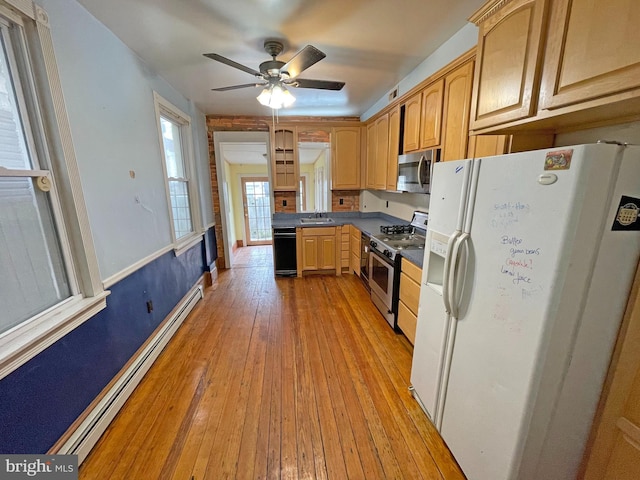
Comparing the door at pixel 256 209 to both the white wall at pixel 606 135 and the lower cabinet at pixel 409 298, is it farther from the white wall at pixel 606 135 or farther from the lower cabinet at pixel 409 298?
the white wall at pixel 606 135

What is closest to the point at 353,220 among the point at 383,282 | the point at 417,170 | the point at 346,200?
the point at 346,200

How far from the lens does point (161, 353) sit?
232 cm

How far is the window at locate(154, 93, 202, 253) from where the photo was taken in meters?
2.93

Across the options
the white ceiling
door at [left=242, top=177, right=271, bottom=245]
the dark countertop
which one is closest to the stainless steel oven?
the dark countertop

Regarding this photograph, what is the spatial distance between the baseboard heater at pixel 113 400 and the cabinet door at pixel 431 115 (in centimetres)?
302

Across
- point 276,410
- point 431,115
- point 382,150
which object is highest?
point 431,115

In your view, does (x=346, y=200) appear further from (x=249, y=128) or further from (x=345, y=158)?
(x=249, y=128)

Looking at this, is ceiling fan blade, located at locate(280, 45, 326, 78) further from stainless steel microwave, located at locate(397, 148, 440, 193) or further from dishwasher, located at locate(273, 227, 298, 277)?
dishwasher, located at locate(273, 227, 298, 277)

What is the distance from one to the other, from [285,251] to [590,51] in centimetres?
359

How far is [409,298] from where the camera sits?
225cm

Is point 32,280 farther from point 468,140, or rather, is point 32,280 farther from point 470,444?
point 468,140

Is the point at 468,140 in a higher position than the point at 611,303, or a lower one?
higher

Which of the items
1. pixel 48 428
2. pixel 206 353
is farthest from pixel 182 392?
pixel 48 428

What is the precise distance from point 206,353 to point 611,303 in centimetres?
265
